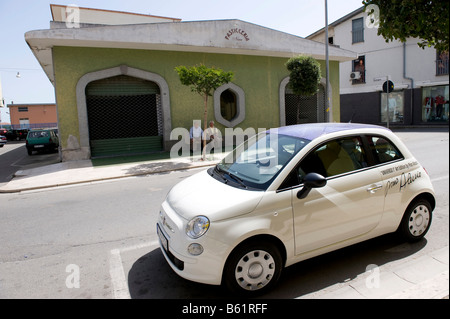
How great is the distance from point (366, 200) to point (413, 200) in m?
0.89

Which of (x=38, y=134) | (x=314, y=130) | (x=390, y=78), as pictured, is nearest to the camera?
(x=314, y=130)

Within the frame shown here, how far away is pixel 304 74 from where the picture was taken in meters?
15.1

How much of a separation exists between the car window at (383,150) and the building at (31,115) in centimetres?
5957

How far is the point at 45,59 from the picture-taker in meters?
14.9

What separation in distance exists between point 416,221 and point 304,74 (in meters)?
12.1

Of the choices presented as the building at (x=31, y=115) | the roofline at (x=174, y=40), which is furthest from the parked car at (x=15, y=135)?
the roofline at (x=174, y=40)

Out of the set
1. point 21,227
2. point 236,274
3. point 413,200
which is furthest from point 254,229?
point 21,227

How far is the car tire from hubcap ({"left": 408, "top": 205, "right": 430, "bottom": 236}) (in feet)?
6.50

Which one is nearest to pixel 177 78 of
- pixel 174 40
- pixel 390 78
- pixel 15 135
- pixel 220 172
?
pixel 174 40

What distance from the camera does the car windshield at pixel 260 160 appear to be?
3453 millimetres

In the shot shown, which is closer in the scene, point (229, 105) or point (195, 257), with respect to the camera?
point (195, 257)

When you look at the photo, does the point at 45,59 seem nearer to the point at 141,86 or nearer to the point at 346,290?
the point at 141,86

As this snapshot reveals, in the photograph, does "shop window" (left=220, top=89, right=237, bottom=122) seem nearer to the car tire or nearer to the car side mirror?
the car side mirror

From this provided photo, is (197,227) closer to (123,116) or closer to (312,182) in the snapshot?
(312,182)
